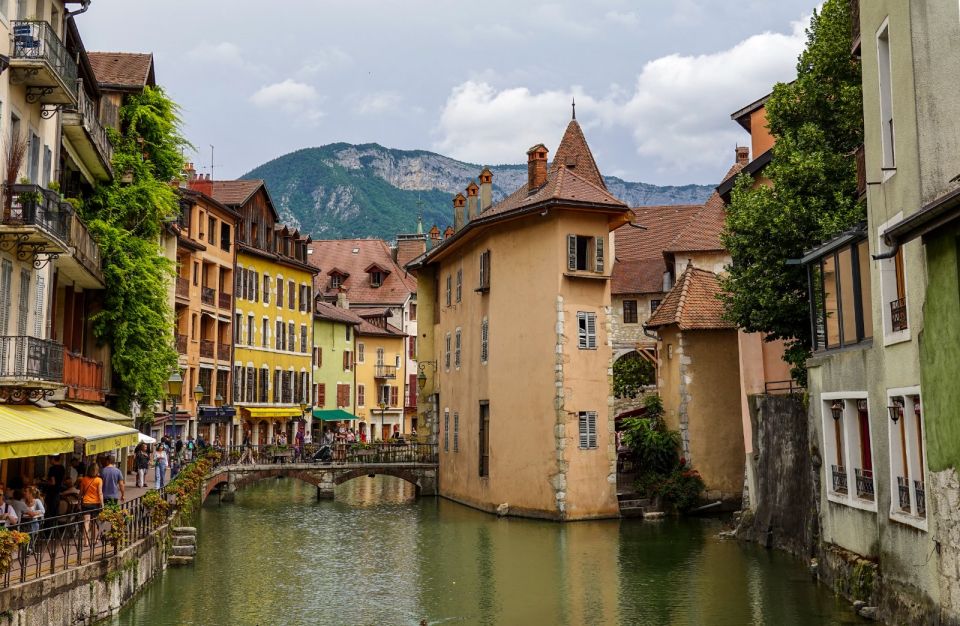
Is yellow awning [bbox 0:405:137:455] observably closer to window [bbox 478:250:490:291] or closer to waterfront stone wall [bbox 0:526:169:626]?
waterfront stone wall [bbox 0:526:169:626]

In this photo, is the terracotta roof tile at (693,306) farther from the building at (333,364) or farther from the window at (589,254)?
the building at (333,364)

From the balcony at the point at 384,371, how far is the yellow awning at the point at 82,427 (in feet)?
186

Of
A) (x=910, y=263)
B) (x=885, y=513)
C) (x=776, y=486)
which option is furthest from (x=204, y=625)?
(x=776, y=486)

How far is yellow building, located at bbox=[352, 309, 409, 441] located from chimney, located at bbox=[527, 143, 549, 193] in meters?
39.7

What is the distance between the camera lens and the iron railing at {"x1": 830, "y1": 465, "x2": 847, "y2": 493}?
1970cm

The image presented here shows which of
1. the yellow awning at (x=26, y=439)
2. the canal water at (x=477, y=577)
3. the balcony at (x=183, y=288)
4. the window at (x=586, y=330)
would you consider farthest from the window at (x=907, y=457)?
the balcony at (x=183, y=288)

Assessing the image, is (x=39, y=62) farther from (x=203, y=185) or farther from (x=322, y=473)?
(x=203, y=185)

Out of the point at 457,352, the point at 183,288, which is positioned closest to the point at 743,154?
the point at 457,352

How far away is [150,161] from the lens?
33500 millimetres

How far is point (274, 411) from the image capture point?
61062 millimetres

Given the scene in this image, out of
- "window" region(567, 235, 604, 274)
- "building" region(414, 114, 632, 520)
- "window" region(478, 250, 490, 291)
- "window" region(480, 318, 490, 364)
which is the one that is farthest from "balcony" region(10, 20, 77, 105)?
"window" region(480, 318, 490, 364)

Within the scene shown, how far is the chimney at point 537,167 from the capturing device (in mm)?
38969

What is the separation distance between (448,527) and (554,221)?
1126 centimetres

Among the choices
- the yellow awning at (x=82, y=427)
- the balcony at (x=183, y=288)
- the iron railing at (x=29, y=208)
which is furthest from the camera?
the balcony at (x=183, y=288)
